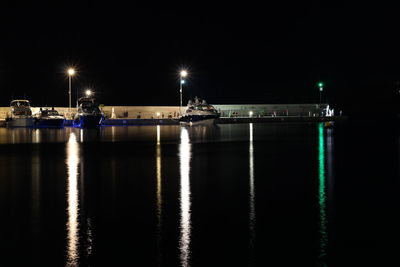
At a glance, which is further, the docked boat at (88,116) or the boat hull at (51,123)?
the boat hull at (51,123)

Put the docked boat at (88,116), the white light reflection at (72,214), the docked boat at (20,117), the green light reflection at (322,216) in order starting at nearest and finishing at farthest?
the white light reflection at (72,214) < the green light reflection at (322,216) < the docked boat at (20,117) < the docked boat at (88,116)

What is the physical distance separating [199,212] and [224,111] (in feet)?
256

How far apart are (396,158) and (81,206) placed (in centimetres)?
1495

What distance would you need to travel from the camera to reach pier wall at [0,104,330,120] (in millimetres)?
82812

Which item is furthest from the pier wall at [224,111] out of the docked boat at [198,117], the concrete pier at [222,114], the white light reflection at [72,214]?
the white light reflection at [72,214]

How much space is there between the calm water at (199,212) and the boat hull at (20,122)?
41601mm

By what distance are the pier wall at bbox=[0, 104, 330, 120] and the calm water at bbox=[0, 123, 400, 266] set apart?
59075mm

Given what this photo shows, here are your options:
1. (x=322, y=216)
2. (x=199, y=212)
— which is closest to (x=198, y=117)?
(x=199, y=212)

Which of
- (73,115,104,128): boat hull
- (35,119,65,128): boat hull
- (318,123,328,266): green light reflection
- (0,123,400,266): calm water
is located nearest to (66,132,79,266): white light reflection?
(0,123,400,266): calm water

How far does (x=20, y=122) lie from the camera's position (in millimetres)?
64312

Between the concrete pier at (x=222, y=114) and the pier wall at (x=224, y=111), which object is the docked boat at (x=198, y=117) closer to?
the concrete pier at (x=222, y=114)

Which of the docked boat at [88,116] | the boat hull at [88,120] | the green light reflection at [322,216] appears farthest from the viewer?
the docked boat at [88,116]

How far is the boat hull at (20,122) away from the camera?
211 feet

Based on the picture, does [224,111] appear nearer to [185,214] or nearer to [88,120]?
[88,120]
